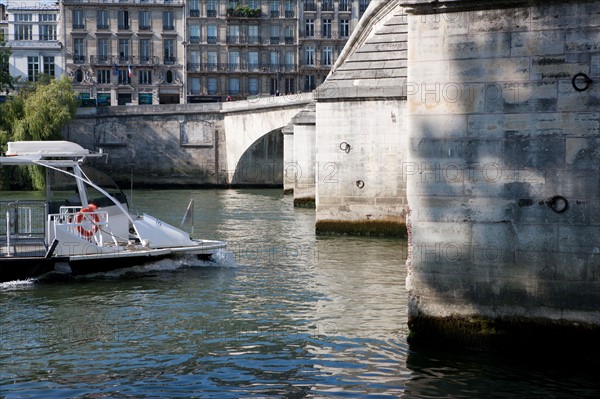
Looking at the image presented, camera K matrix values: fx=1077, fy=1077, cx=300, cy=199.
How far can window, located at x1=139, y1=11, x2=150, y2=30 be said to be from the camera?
237 feet

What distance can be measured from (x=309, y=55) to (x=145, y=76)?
11290 mm

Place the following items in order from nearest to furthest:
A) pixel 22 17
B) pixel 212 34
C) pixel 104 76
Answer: pixel 104 76, pixel 212 34, pixel 22 17

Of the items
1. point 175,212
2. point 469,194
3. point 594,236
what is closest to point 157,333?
point 469,194

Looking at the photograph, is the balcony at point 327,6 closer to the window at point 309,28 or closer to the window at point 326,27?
the window at point 326,27

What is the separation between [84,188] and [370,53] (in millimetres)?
8529

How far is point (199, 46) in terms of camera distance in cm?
7300

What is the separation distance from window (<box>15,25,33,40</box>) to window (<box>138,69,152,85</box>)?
9229 mm

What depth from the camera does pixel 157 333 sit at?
1319 centimetres

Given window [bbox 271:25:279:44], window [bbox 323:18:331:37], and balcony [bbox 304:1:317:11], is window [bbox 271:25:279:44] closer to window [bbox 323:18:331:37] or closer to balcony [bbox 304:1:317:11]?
balcony [bbox 304:1:317:11]

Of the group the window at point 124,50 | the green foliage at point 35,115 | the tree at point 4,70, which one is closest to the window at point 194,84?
the window at point 124,50

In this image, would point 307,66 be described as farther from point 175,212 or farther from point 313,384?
point 313,384

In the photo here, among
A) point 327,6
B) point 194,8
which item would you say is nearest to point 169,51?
point 194,8

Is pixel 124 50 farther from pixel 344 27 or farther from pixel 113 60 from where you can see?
pixel 344 27

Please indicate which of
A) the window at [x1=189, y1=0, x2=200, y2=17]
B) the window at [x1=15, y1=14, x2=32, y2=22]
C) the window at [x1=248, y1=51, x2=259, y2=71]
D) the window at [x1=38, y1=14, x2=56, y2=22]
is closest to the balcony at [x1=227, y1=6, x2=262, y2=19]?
the window at [x1=189, y1=0, x2=200, y2=17]
